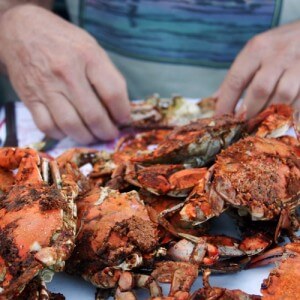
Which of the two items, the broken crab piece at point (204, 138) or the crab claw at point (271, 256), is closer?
the crab claw at point (271, 256)

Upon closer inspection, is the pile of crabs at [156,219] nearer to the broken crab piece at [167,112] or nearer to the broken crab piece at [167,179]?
the broken crab piece at [167,179]

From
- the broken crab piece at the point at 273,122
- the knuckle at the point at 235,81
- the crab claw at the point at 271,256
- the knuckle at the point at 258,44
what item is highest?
the knuckle at the point at 258,44

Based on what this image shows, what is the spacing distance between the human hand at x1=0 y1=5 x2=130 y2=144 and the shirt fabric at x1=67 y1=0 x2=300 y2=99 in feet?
1.30

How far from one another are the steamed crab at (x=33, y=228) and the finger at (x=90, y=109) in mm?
609

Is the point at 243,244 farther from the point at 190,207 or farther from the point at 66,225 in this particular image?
the point at 66,225

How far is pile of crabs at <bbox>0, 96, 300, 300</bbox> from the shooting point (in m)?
0.97

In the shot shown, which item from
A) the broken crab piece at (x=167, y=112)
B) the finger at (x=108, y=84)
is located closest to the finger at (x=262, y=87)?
the broken crab piece at (x=167, y=112)

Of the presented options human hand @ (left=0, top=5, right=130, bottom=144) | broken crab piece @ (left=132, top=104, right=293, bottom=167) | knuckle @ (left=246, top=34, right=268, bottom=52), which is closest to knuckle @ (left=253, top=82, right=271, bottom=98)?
knuckle @ (left=246, top=34, right=268, bottom=52)

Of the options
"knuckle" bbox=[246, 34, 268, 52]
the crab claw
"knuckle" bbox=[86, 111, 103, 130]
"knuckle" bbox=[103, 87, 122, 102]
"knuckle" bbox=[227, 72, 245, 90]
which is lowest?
"knuckle" bbox=[86, 111, 103, 130]

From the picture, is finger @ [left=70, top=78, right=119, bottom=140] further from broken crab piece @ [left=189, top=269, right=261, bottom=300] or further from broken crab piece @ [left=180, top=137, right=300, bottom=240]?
broken crab piece @ [left=189, top=269, right=261, bottom=300]

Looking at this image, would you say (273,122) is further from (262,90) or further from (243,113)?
(262,90)

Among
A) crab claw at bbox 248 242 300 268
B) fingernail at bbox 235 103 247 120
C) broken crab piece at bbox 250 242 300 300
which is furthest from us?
fingernail at bbox 235 103 247 120

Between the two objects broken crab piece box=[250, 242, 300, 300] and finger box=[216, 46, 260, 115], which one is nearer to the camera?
broken crab piece box=[250, 242, 300, 300]

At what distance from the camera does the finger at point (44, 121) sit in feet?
5.86
